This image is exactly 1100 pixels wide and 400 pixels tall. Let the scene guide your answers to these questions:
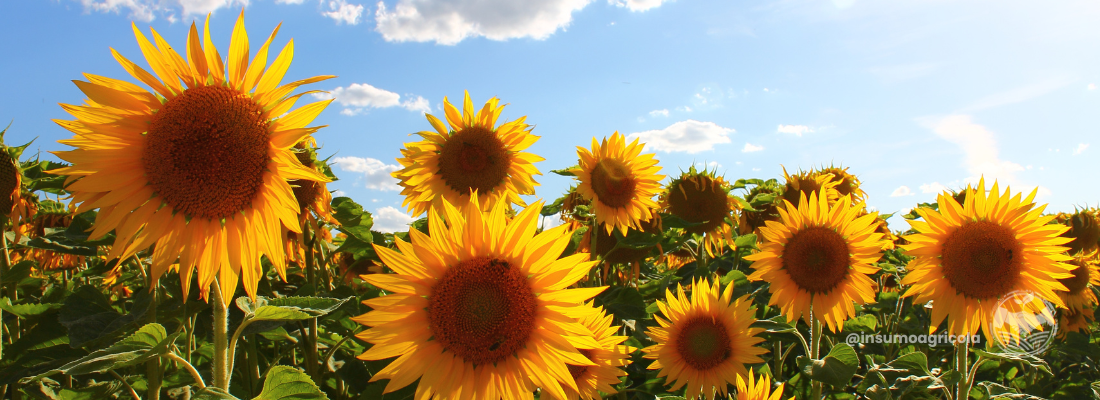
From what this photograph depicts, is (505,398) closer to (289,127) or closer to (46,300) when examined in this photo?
(289,127)

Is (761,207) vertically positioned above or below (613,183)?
above

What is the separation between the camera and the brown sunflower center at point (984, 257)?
3.46 m

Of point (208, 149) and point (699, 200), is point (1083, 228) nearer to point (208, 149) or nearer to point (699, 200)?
point (699, 200)

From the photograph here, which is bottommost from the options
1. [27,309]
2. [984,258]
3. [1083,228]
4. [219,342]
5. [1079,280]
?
[27,309]

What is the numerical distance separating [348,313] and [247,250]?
1.13 m

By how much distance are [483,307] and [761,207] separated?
184 inches

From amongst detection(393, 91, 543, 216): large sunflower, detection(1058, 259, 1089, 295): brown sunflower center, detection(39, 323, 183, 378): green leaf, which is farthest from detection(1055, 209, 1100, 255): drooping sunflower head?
detection(39, 323, 183, 378): green leaf

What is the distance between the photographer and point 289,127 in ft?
6.25

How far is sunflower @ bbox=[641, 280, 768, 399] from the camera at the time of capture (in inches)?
138

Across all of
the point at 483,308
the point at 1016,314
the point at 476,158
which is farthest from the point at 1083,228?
the point at 483,308

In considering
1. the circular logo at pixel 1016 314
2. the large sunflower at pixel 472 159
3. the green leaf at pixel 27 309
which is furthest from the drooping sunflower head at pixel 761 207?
the green leaf at pixel 27 309

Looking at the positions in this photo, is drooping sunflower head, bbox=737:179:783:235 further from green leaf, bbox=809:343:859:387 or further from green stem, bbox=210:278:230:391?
green stem, bbox=210:278:230:391

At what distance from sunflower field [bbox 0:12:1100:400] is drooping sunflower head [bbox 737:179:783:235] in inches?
1.5

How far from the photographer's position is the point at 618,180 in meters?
4.70
